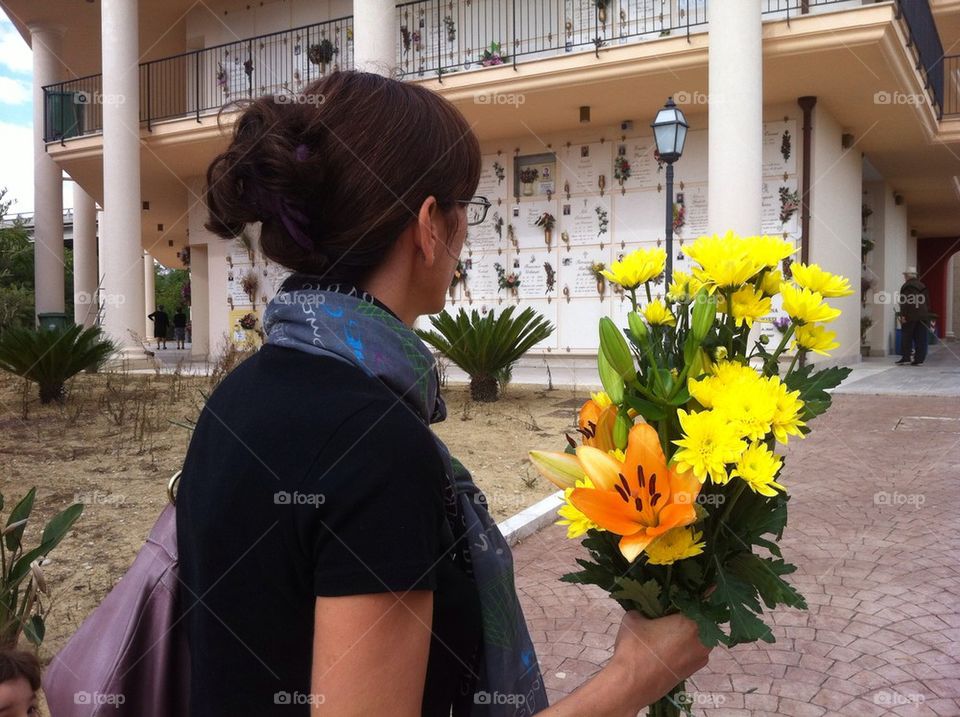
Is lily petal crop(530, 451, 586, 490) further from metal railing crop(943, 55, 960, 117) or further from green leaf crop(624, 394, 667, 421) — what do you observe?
metal railing crop(943, 55, 960, 117)

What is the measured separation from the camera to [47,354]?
7770 mm

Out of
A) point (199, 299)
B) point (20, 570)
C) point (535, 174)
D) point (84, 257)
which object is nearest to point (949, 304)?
point (535, 174)

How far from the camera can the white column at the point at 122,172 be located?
45.5 feet

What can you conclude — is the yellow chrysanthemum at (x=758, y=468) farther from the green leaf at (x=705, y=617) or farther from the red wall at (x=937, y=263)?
the red wall at (x=937, y=263)

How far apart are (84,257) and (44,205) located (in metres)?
2.19

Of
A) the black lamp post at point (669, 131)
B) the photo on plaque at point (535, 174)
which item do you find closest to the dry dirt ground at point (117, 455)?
the black lamp post at point (669, 131)

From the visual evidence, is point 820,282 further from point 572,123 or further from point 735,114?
point 572,123

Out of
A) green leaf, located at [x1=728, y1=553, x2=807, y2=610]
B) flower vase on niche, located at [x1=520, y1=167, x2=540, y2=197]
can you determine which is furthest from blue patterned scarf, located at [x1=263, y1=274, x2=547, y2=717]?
flower vase on niche, located at [x1=520, y1=167, x2=540, y2=197]

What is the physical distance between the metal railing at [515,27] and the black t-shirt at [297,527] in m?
12.1

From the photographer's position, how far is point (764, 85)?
1188cm

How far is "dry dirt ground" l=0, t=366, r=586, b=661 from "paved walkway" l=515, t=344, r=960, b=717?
64.5 inches

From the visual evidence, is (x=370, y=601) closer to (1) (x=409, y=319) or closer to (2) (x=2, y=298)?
(1) (x=409, y=319)

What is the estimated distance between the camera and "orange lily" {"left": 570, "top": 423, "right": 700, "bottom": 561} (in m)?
0.95

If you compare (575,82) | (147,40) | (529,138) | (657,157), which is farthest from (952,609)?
(147,40)
